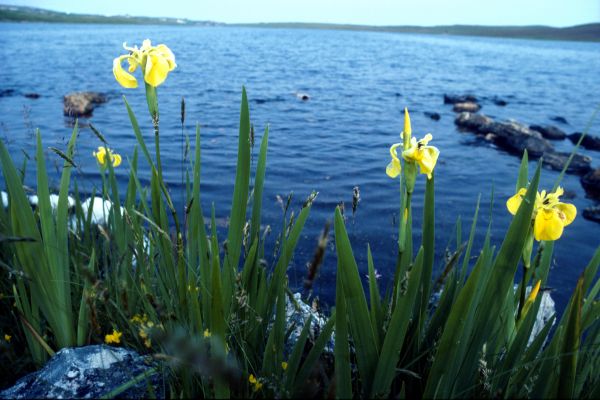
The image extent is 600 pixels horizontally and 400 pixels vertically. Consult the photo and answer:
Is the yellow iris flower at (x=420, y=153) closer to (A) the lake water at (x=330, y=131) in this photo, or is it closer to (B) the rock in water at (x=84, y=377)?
(A) the lake water at (x=330, y=131)

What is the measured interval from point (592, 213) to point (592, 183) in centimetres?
188

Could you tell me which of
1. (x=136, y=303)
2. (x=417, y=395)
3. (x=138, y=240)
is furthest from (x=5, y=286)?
(x=417, y=395)

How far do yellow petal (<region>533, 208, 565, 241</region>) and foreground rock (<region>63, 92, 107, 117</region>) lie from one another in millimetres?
13731

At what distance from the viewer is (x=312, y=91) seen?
20.0 metres

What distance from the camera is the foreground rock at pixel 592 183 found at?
8625 mm

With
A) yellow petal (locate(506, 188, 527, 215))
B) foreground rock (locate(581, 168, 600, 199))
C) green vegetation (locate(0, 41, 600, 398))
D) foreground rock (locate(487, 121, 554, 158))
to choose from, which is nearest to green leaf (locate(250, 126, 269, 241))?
green vegetation (locate(0, 41, 600, 398))

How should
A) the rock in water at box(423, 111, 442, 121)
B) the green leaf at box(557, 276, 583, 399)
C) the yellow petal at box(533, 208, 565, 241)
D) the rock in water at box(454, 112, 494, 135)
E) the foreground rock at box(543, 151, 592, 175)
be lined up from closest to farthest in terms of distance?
1. the green leaf at box(557, 276, 583, 399)
2. the yellow petal at box(533, 208, 565, 241)
3. the foreground rock at box(543, 151, 592, 175)
4. the rock in water at box(454, 112, 494, 135)
5. the rock in water at box(423, 111, 442, 121)

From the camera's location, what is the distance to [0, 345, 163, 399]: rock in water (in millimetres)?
1658

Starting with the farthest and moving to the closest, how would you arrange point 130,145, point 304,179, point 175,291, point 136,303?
point 130,145 → point 304,179 → point 136,303 → point 175,291

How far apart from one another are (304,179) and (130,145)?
185 inches

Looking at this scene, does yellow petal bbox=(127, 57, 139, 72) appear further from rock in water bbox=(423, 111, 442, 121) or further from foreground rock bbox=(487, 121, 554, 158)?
rock in water bbox=(423, 111, 442, 121)

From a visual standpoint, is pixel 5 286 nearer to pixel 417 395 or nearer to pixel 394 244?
pixel 417 395

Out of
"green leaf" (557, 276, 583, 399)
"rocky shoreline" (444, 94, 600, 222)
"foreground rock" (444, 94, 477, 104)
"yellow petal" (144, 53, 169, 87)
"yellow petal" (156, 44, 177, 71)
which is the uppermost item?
"yellow petal" (156, 44, 177, 71)

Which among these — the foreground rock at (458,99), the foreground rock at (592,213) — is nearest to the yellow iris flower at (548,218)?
the foreground rock at (592,213)
